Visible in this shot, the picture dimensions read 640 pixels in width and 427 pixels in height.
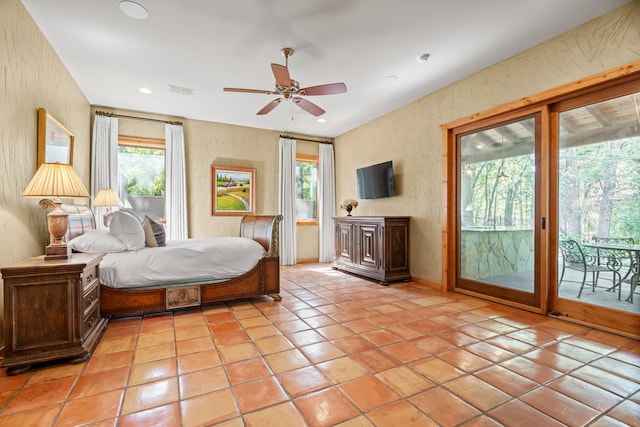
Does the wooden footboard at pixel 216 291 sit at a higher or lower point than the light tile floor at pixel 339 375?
higher

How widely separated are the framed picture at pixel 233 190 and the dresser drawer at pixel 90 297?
9.85 ft

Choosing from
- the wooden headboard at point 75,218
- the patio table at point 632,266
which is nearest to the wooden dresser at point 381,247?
the patio table at point 632,266

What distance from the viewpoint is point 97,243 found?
2.77 meters

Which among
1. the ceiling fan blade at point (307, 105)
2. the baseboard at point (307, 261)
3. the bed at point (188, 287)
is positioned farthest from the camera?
the baseboard at point (307, 261)

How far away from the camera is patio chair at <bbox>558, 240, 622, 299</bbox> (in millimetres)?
2619

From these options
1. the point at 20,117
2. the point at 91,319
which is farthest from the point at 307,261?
the point at 20,117

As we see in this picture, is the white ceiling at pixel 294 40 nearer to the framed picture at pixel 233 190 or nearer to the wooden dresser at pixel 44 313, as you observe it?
the framed picture at pixel 233 190

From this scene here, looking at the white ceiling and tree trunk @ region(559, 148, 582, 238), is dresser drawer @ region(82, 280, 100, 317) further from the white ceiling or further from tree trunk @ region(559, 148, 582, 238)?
tree trunk @ region(559, 148, 582, 238)

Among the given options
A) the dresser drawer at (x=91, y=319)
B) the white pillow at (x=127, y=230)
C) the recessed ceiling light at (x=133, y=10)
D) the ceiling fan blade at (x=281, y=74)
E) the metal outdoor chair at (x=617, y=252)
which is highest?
the recessed ceiling light at (x=133, y=10)

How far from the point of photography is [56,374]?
1.90 metres

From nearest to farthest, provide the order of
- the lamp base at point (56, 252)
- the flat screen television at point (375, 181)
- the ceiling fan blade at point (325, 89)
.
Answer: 1. the lamp base at point (56, 252)
2. the ceiling fan blade at point (325, 89)
3. the flat screen television at point (375, 181)

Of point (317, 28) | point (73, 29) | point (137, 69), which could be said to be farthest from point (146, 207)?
point (317, 28)

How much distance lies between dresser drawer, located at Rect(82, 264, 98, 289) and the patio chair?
4.32 meters

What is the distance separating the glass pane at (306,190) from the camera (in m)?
6.46
